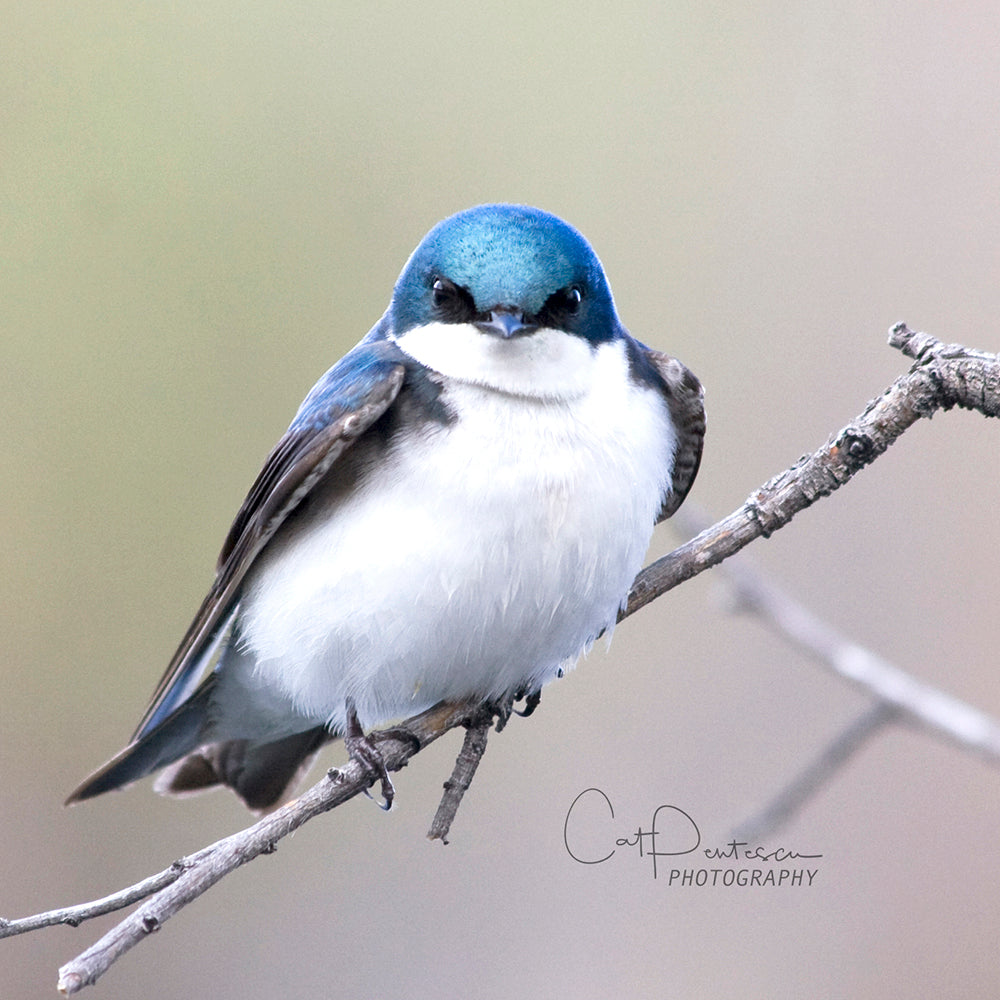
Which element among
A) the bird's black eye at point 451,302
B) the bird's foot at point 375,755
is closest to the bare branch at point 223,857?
the bird's foot at point 375,755

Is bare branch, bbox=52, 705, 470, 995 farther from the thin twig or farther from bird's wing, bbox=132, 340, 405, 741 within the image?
the thin twig

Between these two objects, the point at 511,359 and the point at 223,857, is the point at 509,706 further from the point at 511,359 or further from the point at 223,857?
the point at 223,857

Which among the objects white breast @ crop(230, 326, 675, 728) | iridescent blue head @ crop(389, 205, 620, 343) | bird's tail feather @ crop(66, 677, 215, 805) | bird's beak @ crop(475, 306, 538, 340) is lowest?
bird's tail feather @ crop(66, 677, 215, 805)

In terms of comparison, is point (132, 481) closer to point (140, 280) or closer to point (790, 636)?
point (140, 280)

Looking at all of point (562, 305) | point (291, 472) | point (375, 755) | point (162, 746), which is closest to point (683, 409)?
point (562, 305)

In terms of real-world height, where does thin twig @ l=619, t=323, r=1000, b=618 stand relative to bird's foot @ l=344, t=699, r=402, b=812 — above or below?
above

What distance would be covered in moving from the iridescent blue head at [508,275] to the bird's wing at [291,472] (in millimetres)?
124

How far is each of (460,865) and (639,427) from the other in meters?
1.91

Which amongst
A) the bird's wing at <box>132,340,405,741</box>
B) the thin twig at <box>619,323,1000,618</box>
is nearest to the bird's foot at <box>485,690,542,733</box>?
the thin twig at <box>619,323,1000,618</box>

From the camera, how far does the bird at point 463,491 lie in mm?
2066

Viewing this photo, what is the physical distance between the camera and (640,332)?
4.02 metres

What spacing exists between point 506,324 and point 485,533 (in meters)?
0.31

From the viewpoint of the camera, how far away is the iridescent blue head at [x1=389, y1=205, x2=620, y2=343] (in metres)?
2.05

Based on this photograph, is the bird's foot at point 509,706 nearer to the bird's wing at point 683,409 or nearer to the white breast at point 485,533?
the white breast at point 485,533
